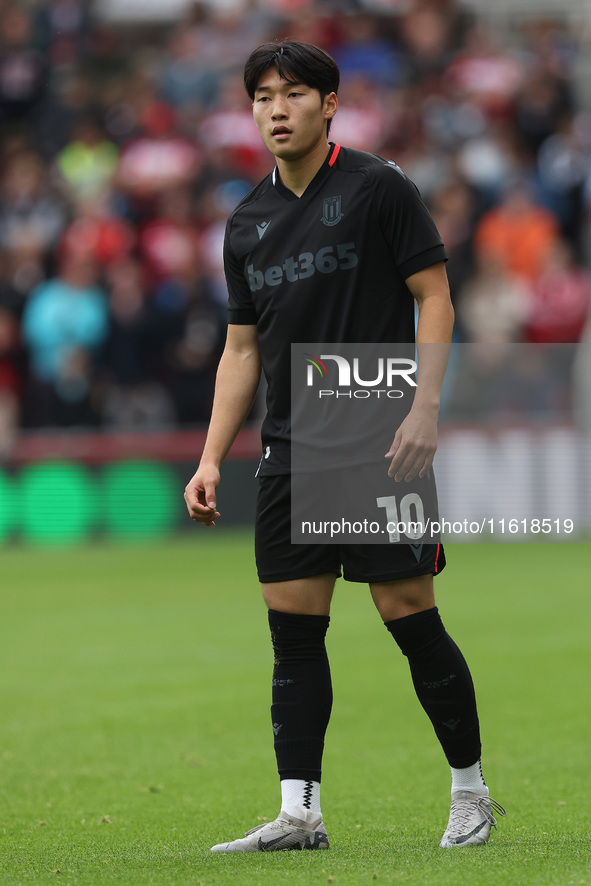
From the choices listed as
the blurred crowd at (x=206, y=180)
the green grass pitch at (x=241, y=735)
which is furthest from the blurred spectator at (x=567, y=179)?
the green grass pitch at (x=241, y=735)

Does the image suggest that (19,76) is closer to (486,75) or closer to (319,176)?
(486,75)

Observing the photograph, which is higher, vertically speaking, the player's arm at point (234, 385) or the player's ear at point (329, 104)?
the player's ear at point (329, 104)

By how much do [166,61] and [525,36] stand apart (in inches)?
178

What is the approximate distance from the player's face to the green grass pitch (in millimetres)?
1871

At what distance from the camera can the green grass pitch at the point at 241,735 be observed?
12.1 ft

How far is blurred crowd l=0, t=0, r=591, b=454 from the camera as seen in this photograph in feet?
46.0

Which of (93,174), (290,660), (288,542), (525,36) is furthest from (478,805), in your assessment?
(525,36)

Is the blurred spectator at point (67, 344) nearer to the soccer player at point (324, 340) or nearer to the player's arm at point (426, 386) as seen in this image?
the soccer player at point (324, 340)

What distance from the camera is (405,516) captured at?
Result: 3.82 meters

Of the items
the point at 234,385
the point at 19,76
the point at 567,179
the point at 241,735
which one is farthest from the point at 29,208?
the point at 234,385

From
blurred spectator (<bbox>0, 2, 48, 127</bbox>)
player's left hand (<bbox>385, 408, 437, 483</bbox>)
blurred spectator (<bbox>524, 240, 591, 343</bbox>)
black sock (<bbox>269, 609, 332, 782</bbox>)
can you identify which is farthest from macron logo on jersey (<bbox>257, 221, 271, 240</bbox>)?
blurred spectator (<bbox>0, 2, 48, 127</bbox>)

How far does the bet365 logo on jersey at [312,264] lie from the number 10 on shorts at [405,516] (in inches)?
24.9

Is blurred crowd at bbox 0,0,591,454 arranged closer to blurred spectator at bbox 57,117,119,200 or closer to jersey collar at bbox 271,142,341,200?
blurred spectator at bbox 57,117,119,200

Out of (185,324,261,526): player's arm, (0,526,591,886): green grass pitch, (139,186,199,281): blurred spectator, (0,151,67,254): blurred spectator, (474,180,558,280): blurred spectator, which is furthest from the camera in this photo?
(0,151,67,254): blurred spectator
